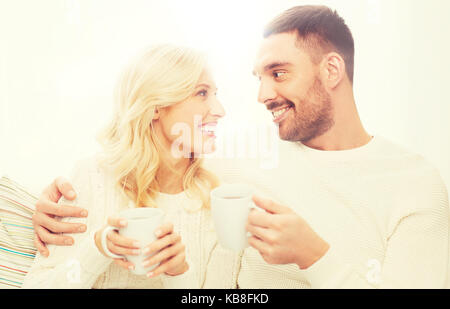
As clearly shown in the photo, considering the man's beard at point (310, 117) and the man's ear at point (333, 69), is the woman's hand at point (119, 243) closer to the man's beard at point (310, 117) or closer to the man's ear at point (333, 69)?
the man's beard at point (310, 117)

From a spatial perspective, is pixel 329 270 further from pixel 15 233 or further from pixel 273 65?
pixel 15 233

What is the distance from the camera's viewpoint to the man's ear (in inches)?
37.7

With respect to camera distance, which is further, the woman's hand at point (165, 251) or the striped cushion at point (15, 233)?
the striped cushion at point (15, 233)

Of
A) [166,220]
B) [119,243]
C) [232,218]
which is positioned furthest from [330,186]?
[119,243]

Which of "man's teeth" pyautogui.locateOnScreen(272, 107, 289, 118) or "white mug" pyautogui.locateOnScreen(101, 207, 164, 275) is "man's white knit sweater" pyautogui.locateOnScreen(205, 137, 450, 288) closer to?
"man's teeth" pyautogui.locateOnScreen(272, 107, 289, 118)

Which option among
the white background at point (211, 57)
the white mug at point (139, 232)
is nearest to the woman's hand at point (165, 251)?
the white mug at point (139, 232)

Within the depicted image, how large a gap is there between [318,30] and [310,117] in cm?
24

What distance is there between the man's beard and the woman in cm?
19

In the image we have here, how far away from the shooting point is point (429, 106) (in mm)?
1015

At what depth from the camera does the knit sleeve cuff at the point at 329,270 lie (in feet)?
2.82

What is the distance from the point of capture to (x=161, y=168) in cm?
100

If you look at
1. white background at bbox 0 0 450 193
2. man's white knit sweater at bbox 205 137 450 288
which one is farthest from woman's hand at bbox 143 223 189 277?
white background at bbox 0 0 450 193

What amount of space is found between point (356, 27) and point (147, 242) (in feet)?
2.61

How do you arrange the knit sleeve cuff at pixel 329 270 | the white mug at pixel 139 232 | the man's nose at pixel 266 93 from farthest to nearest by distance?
the man's nose at pixel 266 93 < the knit sleeve cuff at pixel 329 270 < the white mug at pixel 139 232
